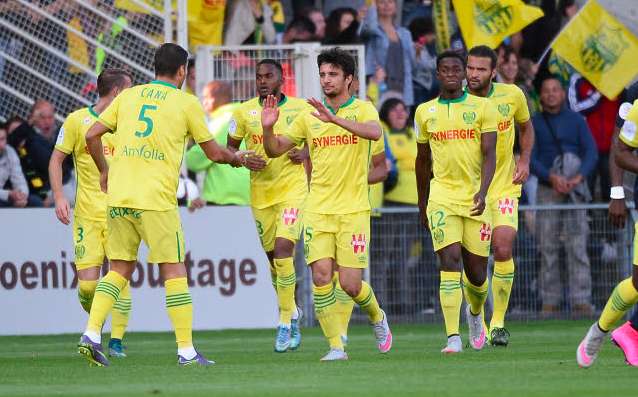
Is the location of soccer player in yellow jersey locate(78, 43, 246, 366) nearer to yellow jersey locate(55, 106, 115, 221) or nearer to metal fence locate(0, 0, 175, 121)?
yellow jersey locate(55, 106, 115, 221)

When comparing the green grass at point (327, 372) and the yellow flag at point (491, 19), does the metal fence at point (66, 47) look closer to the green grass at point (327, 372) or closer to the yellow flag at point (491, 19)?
the yellow flag at point (491, 19)

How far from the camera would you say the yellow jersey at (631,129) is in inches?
457

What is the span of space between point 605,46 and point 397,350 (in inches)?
273

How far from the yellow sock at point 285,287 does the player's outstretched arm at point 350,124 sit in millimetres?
2330

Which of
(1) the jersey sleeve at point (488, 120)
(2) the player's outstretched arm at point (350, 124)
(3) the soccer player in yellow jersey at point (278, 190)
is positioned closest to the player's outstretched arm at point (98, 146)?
(2) the player's outstretched arm at point (350, 124)

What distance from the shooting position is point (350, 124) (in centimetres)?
1294

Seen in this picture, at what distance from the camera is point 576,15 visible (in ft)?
66.5

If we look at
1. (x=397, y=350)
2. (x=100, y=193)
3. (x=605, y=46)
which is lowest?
(x=397, y=350)

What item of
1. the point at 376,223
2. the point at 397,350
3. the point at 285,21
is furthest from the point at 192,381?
the point at 285,21

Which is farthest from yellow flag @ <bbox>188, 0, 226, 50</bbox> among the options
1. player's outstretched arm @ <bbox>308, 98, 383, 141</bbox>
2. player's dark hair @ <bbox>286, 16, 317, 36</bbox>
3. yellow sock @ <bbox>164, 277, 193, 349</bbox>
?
yellow sock @ <bbox>164, 277, 193, 349</bbox>

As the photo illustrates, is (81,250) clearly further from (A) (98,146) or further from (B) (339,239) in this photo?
(B) (339,239)

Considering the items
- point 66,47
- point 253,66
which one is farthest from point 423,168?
point 66,47

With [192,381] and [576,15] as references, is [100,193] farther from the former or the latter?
[576,15]

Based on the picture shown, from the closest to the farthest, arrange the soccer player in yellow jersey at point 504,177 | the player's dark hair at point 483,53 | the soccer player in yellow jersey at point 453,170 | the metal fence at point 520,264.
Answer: the soccer player in yellow jersey at point 453,170 → the player's dark hair at point 483,53 → the soccer player in yellow jersey at point 504,177 → the metal fence at point 520,264
